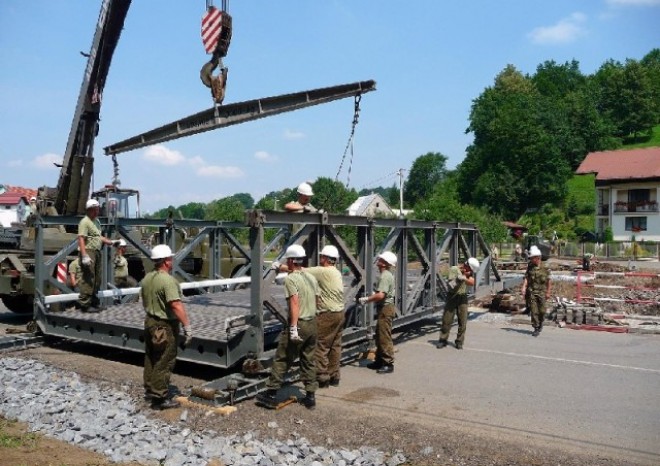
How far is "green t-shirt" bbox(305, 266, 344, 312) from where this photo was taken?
7.38 m

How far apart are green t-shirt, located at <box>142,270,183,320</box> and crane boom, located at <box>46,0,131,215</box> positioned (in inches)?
312

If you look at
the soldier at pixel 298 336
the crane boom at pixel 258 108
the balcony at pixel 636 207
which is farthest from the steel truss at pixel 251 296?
the balcony at pixel 636 207

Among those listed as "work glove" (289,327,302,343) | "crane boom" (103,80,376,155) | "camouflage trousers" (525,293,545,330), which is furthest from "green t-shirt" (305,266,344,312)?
"camouflage trousers" (525,293,545,330)

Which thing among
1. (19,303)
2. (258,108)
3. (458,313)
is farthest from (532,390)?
(19,303)

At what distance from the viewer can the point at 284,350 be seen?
21.9ft

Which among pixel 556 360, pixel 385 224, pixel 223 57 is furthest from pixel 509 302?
pixel 223 57

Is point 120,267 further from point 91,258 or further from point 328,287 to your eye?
point 328,287

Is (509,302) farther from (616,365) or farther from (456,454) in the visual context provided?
(456,454)

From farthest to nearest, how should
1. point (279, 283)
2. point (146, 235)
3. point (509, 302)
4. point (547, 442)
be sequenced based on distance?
point (146, 235), point (509, 302), point (279, 283), point (547, 442)

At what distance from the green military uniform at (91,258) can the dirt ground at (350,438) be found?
2.63 metres

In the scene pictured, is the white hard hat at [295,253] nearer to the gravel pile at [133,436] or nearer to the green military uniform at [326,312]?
the green military uniform at [326,312]

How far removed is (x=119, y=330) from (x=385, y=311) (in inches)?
145

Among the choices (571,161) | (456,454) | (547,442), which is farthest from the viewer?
(571,161)

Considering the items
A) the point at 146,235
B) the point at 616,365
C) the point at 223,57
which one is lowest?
the point at 616,365
